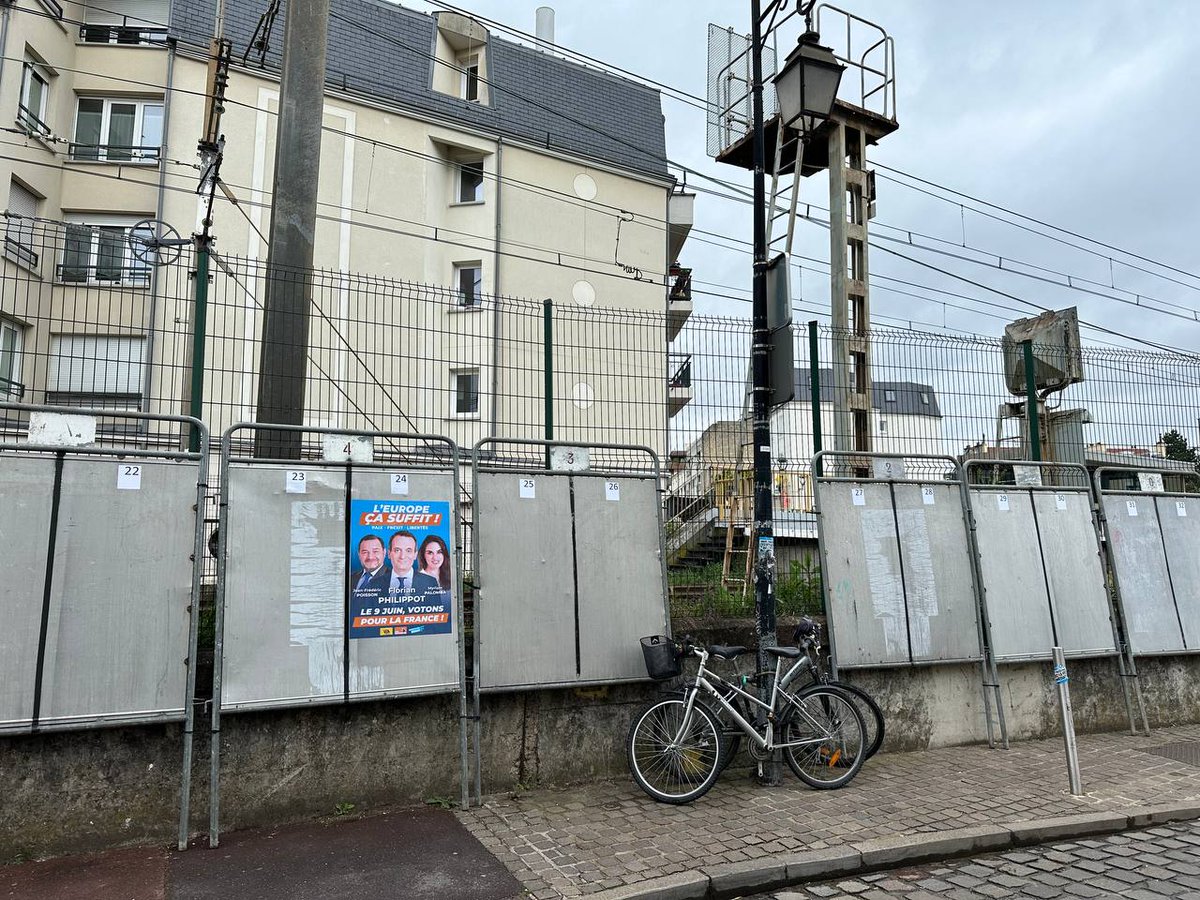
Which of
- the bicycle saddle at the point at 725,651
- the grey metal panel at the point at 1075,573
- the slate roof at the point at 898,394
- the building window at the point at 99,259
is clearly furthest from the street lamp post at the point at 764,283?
the building window at the point at 99,259

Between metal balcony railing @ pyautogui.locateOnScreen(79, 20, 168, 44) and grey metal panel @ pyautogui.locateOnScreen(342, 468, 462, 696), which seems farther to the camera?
metal balcony railing @ pyautogui.locateOnScreen(79, 20, 168, 44)

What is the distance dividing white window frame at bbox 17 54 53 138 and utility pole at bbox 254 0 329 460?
17.0 meters

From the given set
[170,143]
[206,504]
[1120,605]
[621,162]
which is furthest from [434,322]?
[621,162]

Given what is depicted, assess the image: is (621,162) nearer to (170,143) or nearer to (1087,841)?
(170,143)

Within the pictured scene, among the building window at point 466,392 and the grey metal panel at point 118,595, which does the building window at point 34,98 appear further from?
the grey metal panel at point 118,595

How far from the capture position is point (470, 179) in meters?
24.1

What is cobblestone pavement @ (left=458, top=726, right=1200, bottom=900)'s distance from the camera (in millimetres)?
4625

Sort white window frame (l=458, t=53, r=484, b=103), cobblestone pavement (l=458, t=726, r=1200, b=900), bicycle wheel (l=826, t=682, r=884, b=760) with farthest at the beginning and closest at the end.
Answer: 1. white window frame (l=458, t=53, r=484, b=103)
2. bicycle wheel (l=826, t=682, r=884, b=760)
3. cobblestone pavement (l=458, t=726, r=1200, b=900)

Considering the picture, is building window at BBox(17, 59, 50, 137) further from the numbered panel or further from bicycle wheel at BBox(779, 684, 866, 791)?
bicycle wheel at BBox(779, 684, 866, 791)

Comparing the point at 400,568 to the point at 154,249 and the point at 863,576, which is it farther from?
the point at 863,576

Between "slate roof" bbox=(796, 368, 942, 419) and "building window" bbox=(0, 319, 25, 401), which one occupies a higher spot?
"slate roof" bbox=(796, 368, 942, 419)

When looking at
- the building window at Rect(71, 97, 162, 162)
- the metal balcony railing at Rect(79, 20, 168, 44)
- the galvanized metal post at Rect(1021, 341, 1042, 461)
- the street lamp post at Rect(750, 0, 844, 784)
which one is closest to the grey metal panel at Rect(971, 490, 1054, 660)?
the galvanized metal post at Rect(1021, 341, 1042, 461)

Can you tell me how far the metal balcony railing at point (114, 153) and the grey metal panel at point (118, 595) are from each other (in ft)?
60.2

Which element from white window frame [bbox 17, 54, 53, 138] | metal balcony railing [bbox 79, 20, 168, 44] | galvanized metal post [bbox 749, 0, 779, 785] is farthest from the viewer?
metal balcony railing [bbox 79, 20, 168, 44]
